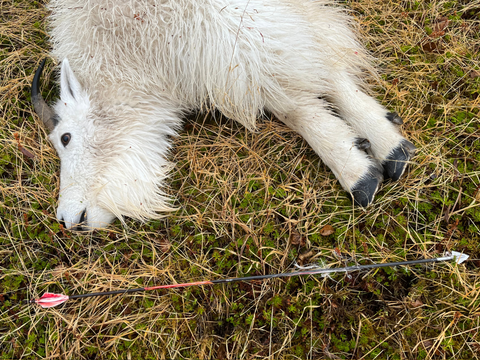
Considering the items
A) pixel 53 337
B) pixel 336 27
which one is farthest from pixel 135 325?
pixel 336 27

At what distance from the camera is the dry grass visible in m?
2.46

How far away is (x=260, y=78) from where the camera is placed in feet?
8.93

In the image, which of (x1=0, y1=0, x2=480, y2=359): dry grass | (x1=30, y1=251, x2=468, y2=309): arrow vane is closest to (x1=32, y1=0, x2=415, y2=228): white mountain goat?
(x1=0, y1=0, x2=480, y2=359): dry grass

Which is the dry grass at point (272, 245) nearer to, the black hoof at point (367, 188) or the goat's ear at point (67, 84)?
the black hoof at point (367, 188)

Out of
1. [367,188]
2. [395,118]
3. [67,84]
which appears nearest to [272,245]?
[367,188]

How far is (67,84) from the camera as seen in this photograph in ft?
9.87

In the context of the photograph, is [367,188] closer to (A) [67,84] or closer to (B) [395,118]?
(B) [395,118]

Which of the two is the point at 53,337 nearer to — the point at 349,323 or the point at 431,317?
the point at 349,323

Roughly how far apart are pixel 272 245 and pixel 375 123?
4.72 feet

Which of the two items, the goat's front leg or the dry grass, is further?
the goat's front leg

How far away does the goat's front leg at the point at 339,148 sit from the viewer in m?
2.76

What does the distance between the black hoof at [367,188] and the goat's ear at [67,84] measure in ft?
8.85

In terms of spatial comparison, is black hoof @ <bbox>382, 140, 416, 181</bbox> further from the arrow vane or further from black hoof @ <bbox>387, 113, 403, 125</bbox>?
the arrow vane

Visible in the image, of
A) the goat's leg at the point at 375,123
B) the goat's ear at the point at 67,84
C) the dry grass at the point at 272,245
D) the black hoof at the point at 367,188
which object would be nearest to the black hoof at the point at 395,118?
the goat's leg at the point at 375,123
